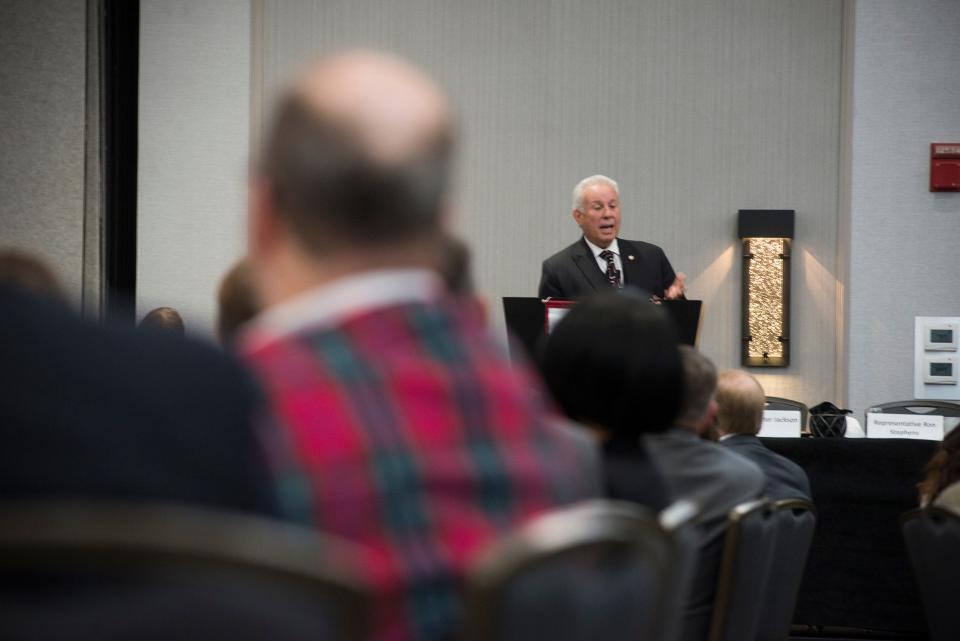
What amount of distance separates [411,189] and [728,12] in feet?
24.0

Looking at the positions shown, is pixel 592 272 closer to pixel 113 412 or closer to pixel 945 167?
pixel 945 167

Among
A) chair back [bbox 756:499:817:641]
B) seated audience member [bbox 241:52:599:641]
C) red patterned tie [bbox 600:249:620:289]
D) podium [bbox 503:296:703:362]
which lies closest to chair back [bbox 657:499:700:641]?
seated audience member [bbox 241:52:599:641]

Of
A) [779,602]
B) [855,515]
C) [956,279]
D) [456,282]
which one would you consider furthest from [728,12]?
[456,282]

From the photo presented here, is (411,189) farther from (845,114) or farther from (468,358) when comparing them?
(845,114)

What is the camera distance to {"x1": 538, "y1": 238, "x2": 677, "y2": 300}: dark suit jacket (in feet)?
Result: 18.2

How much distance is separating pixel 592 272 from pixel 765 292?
2.40 m

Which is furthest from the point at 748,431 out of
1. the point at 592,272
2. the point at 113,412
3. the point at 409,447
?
the point at 113,412

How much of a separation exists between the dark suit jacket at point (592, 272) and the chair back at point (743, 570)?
10.6 feet

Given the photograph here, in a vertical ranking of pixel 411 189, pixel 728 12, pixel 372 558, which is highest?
pixel 728 12

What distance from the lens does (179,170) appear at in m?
7.75

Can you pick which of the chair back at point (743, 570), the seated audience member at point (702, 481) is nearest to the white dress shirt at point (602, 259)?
the seated audience member at point (702, 481)

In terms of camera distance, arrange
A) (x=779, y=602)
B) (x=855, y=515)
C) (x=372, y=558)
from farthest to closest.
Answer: (x=855, y=515), (x=779, y=602), (x=372, y=558)

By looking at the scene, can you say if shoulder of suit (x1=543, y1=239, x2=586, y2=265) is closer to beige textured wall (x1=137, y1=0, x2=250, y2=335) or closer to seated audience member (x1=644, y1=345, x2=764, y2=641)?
beige textured wall (x1=137, y1=0, x2=250, y2=335)

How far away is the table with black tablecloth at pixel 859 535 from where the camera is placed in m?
4.03
